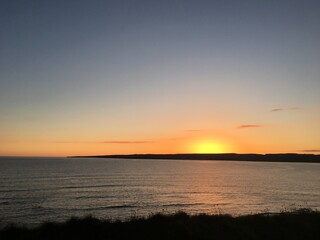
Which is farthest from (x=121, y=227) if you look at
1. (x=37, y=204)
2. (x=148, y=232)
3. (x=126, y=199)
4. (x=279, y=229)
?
(x=126, y=199)

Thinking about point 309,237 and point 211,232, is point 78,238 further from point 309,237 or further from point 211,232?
point 309,237

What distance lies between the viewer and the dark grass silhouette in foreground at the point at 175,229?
1862cm

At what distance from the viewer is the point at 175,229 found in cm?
1950

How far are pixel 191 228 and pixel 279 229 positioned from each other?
18.4 feet

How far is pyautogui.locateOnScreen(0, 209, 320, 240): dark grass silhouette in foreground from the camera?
18625 millimetres

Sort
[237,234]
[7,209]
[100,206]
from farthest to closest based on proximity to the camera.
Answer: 1. [100,206]
2. [7,209]
3. [237,234]

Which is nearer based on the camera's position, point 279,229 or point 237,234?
point 237,234

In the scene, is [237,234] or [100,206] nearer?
[237,234]

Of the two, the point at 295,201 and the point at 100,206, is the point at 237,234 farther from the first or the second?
the point at 295,201

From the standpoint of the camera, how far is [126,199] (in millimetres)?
54156

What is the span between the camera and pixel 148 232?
19.2 metres

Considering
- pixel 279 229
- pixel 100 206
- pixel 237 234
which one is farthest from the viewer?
pixel 100 206

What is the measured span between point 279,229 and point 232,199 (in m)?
38.3

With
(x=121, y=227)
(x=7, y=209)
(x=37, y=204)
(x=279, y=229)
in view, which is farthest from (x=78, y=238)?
(x=37, y=204)
